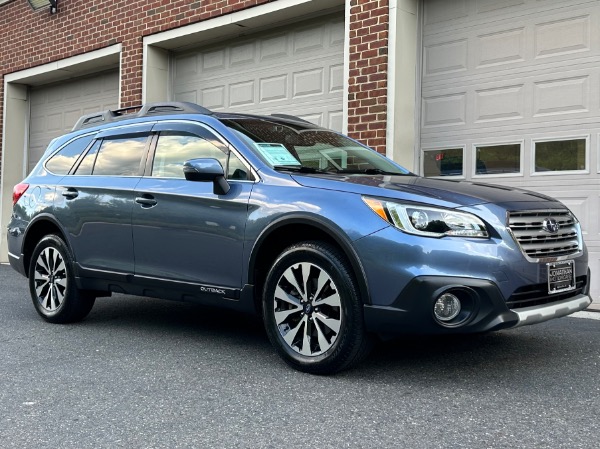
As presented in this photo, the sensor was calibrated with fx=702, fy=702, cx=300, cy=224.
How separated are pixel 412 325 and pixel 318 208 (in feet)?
2.88

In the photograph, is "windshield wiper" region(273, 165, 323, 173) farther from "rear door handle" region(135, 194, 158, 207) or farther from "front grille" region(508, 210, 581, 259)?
"front grille" region(508, 210, 581, 259)

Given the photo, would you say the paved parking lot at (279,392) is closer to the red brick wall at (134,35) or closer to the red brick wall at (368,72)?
the red brick wall at (368,72)

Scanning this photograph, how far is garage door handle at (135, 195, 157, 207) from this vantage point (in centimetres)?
508

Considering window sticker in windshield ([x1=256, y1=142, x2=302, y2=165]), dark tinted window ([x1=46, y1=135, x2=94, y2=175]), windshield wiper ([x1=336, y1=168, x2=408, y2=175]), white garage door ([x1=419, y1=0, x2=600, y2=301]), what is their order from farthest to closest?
white garage door ([x1=419, y1=0, x2=600, y2=301])
dark tinted window ([x1=46, y1=135, x2=94, y2=175])
windshield wiper ([x1=336, y1=168, x2=408, y2=175])
window sticker in windshield ([x1=256, y1=142, x2=302, y2=165])

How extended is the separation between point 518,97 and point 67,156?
4.74m

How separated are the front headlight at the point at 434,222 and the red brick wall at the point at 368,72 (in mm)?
4476

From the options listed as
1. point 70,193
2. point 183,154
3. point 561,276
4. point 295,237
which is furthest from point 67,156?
point 561,276

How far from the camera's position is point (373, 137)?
8.39 m

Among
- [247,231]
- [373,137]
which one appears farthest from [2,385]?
[373,137]

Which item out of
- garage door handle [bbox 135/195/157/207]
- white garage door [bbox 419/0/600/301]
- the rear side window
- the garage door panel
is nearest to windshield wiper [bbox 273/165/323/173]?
garage door handle [bbox 135/195/157/207]

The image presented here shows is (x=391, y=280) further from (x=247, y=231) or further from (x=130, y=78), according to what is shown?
(x=130, y=78)

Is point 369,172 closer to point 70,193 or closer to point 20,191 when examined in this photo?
point 70,193

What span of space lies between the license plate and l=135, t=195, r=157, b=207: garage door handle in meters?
2.73

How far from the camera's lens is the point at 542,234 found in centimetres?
407
